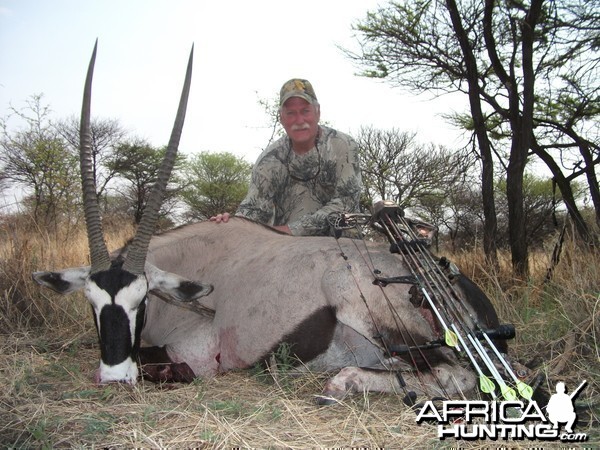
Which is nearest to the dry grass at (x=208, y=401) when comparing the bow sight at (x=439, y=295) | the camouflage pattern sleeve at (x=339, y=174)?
the bow sight at (x=439, y=295)

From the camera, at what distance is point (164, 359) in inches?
121

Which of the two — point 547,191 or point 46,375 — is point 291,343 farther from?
point 547,191

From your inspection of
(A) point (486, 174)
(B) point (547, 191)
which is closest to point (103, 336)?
(A) point (486, 174)

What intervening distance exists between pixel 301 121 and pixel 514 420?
3.26 m

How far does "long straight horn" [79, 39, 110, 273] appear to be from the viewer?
2873 mm

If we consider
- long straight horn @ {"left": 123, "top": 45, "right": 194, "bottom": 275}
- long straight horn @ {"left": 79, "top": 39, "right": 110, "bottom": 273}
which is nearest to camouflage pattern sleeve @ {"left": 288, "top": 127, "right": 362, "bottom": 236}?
long straight horn @ {"left": 123, "top": 45, "right": 194, "bottom": 275}

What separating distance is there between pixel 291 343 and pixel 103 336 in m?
0.92

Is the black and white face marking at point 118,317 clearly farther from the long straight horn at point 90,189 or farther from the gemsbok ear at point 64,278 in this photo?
the gemsbok ear at point 64,278

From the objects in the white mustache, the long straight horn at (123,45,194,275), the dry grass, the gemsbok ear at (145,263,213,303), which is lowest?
the dry grass

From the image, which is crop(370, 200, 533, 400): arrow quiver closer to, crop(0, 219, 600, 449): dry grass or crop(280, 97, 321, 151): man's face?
crop(0, 219, 600, 449): dry grass

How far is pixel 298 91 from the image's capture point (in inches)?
183

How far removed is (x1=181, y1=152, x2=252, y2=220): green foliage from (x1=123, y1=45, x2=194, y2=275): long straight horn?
50.4ft

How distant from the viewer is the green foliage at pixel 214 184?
1898 centimetres

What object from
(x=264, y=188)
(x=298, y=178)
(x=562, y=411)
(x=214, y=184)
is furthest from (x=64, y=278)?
(x=214, y=184)
